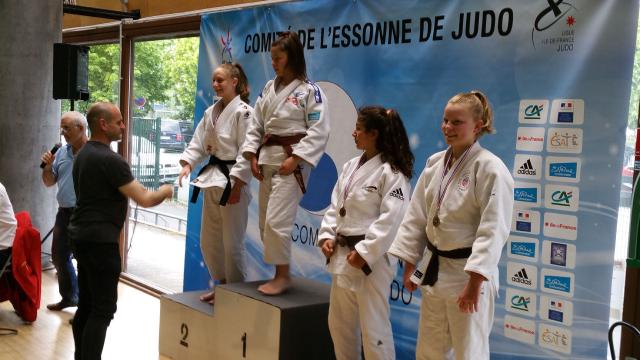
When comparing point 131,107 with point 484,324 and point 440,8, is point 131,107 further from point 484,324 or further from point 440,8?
point 484,324

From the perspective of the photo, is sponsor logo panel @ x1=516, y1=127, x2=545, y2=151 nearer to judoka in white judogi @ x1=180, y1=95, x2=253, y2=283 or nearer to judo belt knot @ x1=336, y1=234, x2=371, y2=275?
judo belt knot @ x1=336, y1=234, x2=371, y2=275

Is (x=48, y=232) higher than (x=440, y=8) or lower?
lower

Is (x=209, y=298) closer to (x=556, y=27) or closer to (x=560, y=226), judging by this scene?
(x=560, y=226)

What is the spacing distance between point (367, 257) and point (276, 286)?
816mm

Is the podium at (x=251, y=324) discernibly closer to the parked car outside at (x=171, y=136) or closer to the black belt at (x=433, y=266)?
the black belt at (x=433, y=266)

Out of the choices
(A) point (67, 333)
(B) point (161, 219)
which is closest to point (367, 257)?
(A) point (67, 333)

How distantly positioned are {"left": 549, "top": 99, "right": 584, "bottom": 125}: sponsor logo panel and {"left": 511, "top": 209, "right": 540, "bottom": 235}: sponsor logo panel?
0.42m

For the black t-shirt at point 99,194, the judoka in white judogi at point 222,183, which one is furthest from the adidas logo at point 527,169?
the black t-shirt at point 99,194

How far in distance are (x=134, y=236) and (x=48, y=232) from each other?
2.69 feet

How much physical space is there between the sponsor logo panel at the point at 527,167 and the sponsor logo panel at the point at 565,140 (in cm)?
8

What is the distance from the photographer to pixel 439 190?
8.52 feet

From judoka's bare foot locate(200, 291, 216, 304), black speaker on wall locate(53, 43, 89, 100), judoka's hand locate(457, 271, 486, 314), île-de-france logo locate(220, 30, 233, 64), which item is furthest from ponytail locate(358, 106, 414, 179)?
black speaker on wall locate(53, 43, 89, 100)

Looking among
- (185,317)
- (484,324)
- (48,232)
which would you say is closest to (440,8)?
(484,324)

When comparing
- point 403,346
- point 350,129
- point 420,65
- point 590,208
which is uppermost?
point 420,65
